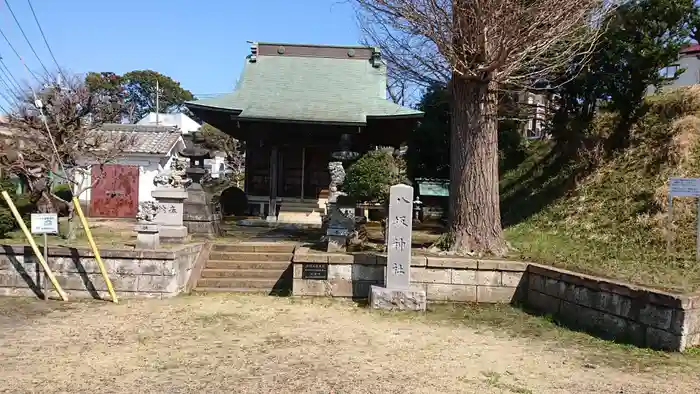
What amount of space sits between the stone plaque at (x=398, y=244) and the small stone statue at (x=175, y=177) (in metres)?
5.24

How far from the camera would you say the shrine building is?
1528 cm

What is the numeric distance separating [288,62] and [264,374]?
51.8 ft

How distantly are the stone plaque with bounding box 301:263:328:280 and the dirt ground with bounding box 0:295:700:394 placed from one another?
2.89 ft

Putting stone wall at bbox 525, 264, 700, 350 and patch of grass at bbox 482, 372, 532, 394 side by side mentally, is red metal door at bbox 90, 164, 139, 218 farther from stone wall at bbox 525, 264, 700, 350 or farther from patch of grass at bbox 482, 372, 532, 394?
patch of grass at bbox 482, 372, 532, 394

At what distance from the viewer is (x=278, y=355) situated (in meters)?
5.76

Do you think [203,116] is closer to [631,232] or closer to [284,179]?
[284,179]

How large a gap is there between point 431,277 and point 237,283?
3.52 metres

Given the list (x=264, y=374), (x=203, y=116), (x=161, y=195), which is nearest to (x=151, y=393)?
(x=264, y=374)

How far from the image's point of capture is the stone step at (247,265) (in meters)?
9.92

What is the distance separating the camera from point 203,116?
16016 millimetres

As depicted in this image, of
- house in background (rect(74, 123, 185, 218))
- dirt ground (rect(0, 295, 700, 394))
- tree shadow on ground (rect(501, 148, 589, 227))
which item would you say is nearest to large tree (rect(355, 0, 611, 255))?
dirt ground (rect(0, 295, 700, 394))

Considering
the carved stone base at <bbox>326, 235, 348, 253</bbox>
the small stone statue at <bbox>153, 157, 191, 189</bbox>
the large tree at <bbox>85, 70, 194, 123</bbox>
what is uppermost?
the large tree at <bbox>85, 70, 194, 123</bbox>

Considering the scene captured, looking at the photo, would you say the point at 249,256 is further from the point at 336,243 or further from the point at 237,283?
the point at 336,243

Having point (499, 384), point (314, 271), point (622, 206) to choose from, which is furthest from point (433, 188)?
point (499, 384)
